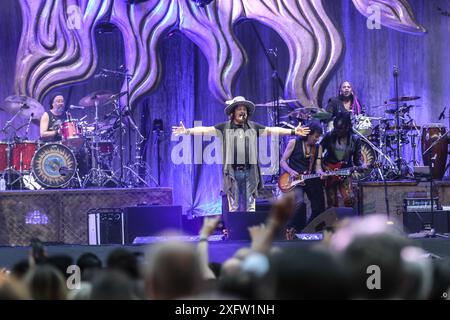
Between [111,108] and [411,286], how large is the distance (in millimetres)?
12409

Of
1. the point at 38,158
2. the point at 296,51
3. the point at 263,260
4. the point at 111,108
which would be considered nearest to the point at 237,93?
the point at 296,51

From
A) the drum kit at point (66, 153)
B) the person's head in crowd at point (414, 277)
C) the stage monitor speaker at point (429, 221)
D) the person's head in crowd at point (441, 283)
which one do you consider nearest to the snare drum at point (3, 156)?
the drum kit at point (66, 153)

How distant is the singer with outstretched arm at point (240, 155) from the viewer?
10.5 meters

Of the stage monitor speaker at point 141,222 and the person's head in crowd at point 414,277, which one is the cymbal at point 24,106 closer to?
the stage monitor speaker at point 141,222

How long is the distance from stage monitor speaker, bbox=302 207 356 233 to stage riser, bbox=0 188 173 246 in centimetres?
278

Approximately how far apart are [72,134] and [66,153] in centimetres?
69

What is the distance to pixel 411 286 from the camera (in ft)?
11.2

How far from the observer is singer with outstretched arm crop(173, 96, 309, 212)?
10.5 meters

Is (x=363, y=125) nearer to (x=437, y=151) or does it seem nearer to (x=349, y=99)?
(x=349, y=99)

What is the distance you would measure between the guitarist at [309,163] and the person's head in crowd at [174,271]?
8.07 m

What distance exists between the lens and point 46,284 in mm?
3650

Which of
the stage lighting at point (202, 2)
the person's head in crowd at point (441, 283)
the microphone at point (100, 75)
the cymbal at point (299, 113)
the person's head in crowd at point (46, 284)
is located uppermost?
the stage lighting at point (202, 2)
